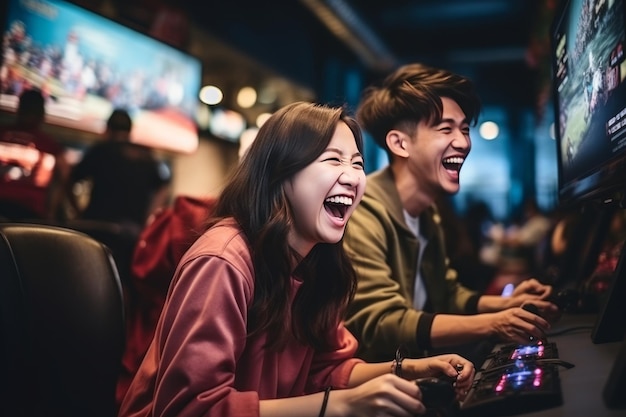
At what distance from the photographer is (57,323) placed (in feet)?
3.60

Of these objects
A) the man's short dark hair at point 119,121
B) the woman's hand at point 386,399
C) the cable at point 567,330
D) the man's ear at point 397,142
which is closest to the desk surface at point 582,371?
the cable at point 567,330

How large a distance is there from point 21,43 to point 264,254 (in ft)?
5.92

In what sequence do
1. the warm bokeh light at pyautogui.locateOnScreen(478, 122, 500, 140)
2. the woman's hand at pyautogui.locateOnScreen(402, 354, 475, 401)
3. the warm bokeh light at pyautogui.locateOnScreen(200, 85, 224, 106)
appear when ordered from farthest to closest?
the warm bokeh light at pyautogui.locateOnScreen(200, 85, 224, 106)
the warm bokeh light at pyautogui.locateOnScreen(478, 122, 500, 140)
the woman's hand at pyautogui.locateOnScreen(402, 354, 475, 401)

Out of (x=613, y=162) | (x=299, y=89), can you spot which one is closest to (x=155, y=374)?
(x=613, y=162)

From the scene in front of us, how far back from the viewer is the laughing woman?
0.81 metres

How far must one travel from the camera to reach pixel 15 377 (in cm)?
100

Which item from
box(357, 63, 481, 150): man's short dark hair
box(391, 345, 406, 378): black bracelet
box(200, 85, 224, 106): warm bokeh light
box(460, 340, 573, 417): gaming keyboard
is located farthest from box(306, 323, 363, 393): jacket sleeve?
box(200, 85, 224, 106): warm bokeh light

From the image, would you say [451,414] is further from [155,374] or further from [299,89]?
[299,89]

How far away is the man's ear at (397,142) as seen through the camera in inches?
56.2

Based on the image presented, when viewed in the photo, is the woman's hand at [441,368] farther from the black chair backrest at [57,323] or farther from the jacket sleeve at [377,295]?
the black chair backrest at [57,323]

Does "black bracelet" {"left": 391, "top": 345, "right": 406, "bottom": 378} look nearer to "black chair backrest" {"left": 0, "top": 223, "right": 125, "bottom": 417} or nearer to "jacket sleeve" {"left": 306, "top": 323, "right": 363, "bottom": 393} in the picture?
"jacket sleeve" {"left": 306, "top": 323, "right": 363, "bottom": 393}

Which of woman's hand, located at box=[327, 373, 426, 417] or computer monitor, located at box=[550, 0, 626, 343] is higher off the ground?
computer monitor, located at box=[550, 0, 626, 343]

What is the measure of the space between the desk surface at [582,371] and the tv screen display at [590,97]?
10.8 inches

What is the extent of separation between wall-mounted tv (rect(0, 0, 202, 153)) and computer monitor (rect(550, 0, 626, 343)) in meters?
1.90
